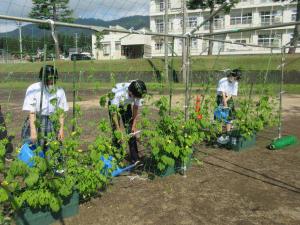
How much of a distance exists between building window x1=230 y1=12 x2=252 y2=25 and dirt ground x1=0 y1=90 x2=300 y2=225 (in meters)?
38.7

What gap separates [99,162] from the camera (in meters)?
3.40

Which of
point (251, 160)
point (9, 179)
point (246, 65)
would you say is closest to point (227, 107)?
point (251, 160)

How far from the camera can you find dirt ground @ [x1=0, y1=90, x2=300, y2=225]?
342 cm

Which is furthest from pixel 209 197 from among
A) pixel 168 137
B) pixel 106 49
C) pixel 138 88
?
pixel 106 49

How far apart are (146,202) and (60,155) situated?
1187 mm

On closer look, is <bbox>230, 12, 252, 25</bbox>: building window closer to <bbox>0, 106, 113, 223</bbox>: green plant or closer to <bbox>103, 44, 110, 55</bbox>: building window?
<bbox>103, 44, 110, 55</bbox>: building window

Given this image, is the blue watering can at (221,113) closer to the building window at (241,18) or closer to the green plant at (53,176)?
the green plant at (53,176)

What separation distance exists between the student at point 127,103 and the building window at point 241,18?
39671mm

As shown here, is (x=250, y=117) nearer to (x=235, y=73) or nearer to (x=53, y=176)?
(x=235, y=73)

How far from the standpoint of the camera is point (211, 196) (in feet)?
13.0

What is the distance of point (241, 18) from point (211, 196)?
40.8 metres

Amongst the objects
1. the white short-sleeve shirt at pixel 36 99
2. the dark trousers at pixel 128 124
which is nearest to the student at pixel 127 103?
the dark trousers at pixel 128 124

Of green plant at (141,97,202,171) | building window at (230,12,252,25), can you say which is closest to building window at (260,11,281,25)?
building window at (230,12,252,25)

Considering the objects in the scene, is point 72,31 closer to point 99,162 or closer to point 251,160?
point 99,162
